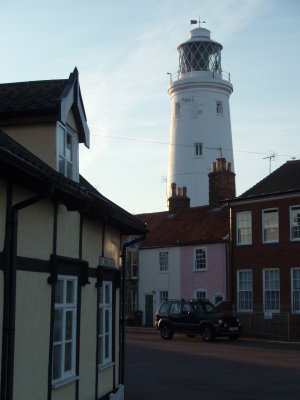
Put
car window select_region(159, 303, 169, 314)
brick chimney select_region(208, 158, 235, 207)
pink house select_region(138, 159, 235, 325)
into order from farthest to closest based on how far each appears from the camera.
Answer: brick chimney select_region(208, 158, 235, 207)
pink house select_region(138, 159, 235, 325)
car window select_region(159, 303, 169, 314)

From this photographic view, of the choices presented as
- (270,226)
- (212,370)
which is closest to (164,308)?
(270,226)

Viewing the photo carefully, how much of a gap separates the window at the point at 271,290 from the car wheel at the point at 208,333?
5.38m

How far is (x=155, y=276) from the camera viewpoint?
44.6 metres

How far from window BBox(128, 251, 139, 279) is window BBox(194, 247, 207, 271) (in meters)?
5.88

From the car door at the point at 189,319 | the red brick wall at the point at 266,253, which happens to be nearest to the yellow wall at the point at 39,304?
the car door at the point at 189,319

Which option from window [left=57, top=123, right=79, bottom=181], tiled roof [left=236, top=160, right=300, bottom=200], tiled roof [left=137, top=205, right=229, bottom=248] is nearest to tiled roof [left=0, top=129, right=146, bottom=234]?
window [left=57, top=123, right=79, bottom=181]

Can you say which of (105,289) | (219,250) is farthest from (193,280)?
(105,289)

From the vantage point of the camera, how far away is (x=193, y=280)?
136ft

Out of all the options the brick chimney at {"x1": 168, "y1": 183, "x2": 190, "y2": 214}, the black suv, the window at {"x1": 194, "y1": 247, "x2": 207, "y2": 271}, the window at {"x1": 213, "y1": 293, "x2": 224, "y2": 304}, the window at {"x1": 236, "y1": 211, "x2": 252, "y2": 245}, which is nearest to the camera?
the black suv

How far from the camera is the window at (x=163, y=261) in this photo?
1727 inches

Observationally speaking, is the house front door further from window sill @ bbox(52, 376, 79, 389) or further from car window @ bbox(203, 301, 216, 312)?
window sill @ bbox(52, 376, 79, 389)

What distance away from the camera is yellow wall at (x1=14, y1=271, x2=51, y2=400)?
8.20 meters

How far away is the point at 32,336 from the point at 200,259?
33005mm

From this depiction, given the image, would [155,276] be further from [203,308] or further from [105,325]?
[105,325]
